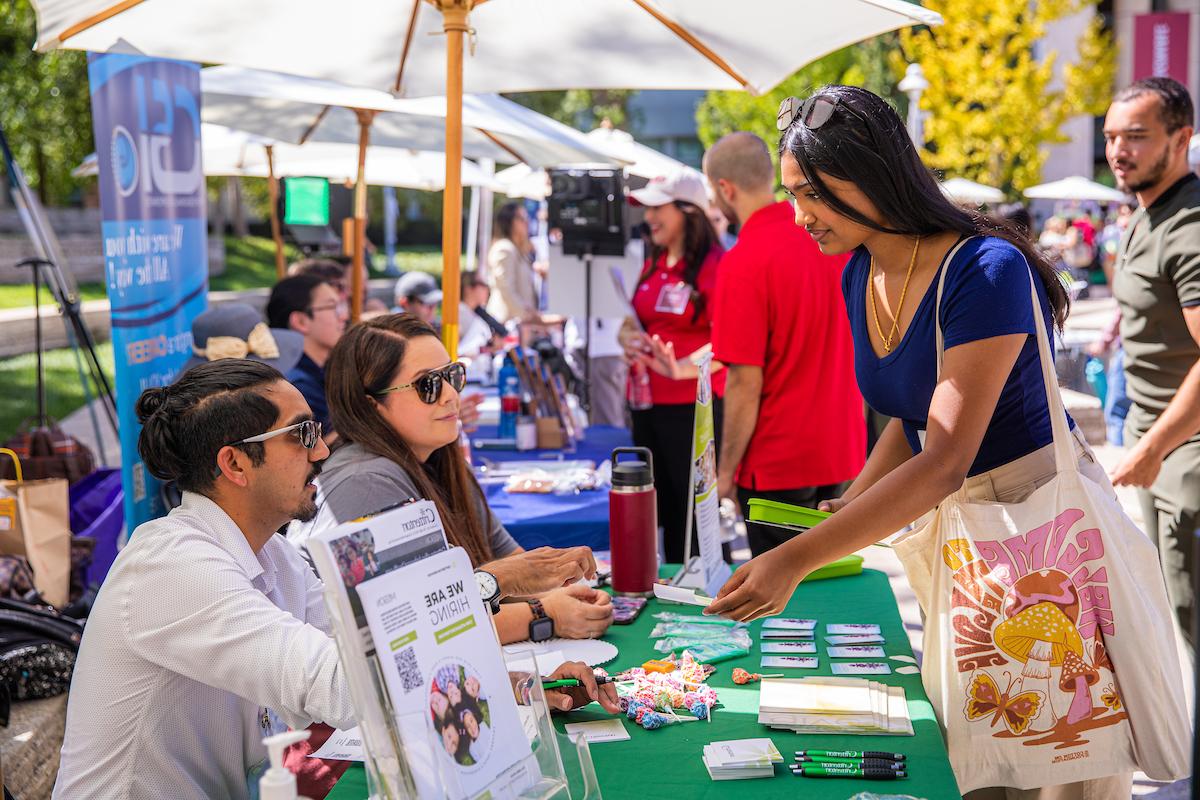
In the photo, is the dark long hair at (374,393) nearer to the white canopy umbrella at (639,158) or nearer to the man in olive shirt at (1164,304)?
the man in olive shirt at (1164,304)

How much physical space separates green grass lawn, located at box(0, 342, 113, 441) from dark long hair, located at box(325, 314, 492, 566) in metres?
8.46

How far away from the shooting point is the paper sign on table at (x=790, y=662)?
2146mm

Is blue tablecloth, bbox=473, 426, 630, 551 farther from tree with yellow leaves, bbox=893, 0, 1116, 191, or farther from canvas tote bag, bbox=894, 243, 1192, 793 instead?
tree with yellow leaves, bbox=893, 0, 1116, 191

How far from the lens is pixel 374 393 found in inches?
105

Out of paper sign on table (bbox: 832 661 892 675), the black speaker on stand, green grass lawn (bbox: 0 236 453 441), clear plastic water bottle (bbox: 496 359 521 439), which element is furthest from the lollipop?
green grass lawn (bbox: 0 236 453 441)

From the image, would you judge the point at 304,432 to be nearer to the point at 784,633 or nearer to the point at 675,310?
the point at 784,633

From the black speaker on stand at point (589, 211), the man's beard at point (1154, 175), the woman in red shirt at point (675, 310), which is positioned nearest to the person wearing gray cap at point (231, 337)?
the woman in red shirt at point (675, 310)

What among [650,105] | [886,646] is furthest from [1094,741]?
[650,105]

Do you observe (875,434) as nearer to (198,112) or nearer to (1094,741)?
(198,112)

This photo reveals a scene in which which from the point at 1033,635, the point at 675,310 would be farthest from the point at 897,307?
the point at 675,310

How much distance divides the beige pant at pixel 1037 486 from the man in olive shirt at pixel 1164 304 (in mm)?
1478

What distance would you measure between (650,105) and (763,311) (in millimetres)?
39921

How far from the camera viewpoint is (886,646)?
7.41ft

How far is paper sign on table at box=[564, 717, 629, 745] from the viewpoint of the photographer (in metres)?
1.82
